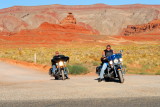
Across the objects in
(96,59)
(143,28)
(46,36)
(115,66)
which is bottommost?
(115,66)

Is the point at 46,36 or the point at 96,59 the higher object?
the point at 46,36

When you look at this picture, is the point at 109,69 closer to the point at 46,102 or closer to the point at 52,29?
the point at 46,102

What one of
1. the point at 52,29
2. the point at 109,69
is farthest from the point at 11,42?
the point at 109,69

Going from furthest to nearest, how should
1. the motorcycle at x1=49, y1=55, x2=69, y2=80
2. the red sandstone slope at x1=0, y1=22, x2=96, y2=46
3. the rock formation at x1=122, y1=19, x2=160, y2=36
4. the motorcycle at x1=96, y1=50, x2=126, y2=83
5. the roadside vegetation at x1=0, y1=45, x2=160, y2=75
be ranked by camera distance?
the rock formation at x1=122, y1=19, x2=160, y2=36
the red sandstone slope at x1=0, y1=22, x2=96, y2=46
the roadside vegetation at x1=0, y1=45, x2=160, y2=75
the motorcycle at x1=49, y1=55, x2=69, y2=80
the motorcycle at x1=96, y1=50, x2=126, y2=83

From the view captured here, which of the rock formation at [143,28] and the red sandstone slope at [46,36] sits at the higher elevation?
the rock formation at [143,28]

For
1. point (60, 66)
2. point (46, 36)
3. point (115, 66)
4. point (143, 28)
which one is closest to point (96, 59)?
point (60, 66)

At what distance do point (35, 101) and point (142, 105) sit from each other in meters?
2.55

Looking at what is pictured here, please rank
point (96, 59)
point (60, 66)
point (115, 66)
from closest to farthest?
point (115, 66), point (60, 66), point (96, 59)

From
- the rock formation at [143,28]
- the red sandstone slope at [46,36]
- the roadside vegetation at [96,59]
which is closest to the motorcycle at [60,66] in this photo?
the roadside vegetation at [96,59]

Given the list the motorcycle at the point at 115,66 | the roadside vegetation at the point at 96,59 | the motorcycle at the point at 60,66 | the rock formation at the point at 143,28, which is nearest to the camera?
the motorcycle at the point at 115,66

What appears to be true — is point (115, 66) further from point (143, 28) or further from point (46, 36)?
point (143, 28)

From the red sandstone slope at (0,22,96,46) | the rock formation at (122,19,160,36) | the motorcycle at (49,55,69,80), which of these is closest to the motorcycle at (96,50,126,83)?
the motorcycle at (49,55,69,80)

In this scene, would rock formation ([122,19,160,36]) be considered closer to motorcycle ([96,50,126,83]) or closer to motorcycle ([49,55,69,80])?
motorcycle ([49,55,69,80])

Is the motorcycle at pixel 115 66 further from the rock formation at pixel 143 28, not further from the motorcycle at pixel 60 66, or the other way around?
the rock formation at pixel 143 28
